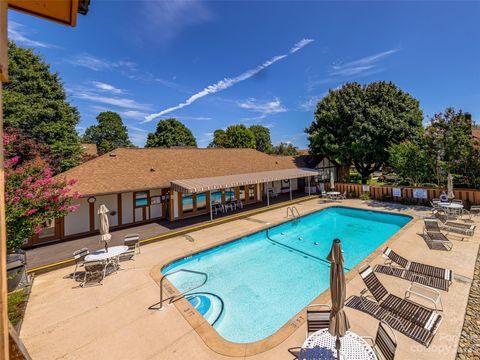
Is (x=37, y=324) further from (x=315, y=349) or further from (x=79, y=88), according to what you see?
(x=79, y=88)

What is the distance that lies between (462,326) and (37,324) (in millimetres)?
13593

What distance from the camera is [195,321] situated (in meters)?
7.14

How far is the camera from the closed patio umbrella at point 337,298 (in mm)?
4816

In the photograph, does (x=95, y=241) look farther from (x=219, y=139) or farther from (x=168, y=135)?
(x=219, y=139)

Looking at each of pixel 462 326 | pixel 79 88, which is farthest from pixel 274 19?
pixel 79 88

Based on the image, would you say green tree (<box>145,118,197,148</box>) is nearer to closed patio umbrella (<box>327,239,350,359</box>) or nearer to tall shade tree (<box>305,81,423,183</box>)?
tall shade tree (<box>305,81,423,183</box>)

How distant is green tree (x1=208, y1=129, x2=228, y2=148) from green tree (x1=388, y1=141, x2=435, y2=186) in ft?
154

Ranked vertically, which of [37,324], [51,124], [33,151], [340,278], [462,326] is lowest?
[37,324]

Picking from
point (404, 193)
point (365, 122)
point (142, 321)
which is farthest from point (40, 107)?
point (404, 193)

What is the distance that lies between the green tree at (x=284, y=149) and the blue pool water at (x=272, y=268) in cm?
5207

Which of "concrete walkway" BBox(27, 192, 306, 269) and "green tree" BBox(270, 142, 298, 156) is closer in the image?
"concrete walkway" BBox(27, 192, 306, 269)

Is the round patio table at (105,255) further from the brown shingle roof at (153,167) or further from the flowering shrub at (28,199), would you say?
the brown shingle roof at (153,167)

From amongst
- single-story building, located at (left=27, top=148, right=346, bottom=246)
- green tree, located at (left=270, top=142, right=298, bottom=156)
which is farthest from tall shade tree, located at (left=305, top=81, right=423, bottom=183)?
green tree, located at (left=270, top=142, right=298, bottom=156)

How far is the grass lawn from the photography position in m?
7.33
